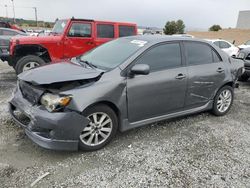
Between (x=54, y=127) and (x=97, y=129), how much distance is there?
617 mm

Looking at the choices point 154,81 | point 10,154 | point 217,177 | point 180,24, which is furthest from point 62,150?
point 180,24

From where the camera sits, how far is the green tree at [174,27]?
47.4 meters

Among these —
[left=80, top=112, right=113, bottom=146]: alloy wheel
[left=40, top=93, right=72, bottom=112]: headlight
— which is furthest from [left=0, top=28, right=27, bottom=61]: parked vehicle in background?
[left=80, top=112, right=113, bottom=146]: alloy wheel

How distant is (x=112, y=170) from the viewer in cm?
290

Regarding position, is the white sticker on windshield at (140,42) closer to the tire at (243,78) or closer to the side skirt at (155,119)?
the side skirt at (155,119)

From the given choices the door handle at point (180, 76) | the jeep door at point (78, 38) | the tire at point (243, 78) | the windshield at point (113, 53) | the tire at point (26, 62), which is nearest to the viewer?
the windshield at point (113, 53)

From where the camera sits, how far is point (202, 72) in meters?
4.23

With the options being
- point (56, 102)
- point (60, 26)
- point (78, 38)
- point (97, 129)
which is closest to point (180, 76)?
point (97, 129)

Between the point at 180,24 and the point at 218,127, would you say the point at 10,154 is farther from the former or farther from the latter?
the point at 180,24

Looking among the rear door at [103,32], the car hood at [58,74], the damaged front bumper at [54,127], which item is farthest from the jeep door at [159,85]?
the rear door at [103,32]

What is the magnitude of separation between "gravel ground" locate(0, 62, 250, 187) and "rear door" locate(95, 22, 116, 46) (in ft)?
13.4

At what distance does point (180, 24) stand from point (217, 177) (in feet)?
162

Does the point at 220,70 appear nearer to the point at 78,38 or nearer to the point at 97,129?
the point at 97,129

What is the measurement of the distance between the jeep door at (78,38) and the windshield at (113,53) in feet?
10.1
